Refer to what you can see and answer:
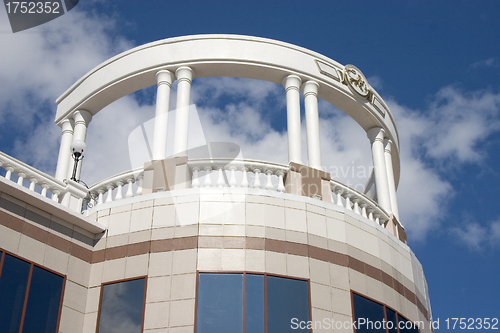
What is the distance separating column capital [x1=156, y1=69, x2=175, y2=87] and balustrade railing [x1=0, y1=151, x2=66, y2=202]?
531 centimetres

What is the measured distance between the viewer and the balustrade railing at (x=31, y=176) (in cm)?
1873

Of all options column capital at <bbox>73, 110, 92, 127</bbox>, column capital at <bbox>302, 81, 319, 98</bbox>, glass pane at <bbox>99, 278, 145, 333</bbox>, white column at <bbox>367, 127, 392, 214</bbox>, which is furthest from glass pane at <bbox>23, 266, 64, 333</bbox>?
white column at <bbox>367, 127, 392, 214</bbox>

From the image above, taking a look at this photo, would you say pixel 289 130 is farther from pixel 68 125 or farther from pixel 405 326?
pixel 68 125

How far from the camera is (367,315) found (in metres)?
18.9

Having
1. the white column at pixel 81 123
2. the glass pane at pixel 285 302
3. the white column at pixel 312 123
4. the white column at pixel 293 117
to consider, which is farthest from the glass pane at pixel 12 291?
the white column at pixel 312 123

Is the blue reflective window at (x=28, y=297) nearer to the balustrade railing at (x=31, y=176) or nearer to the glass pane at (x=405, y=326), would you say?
the balustrade railing at (x=31, y=176)

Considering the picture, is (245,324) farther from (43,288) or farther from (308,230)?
(43,288)

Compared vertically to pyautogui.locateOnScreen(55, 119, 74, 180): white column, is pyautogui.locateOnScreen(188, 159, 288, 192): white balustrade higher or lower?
lower

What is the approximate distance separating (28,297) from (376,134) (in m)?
14.4

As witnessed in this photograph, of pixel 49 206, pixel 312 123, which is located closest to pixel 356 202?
pixel 312 123

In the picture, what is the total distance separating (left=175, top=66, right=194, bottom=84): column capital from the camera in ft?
74.5

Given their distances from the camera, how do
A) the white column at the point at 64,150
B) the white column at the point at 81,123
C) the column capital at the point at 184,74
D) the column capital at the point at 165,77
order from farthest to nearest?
the white column at the point at 81,123 → the white column at the point at 64,150 → the column capital at the point at 165,77 → the column capital at the point at 184,74

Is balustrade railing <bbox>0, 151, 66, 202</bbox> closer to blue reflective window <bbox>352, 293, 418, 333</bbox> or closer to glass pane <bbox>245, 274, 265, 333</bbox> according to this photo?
glass pane <bbox>245, 274, 265, 333</bbox>

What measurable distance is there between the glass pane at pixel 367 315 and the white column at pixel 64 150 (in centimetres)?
1175
